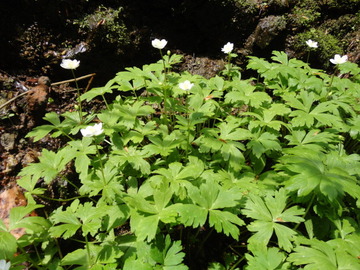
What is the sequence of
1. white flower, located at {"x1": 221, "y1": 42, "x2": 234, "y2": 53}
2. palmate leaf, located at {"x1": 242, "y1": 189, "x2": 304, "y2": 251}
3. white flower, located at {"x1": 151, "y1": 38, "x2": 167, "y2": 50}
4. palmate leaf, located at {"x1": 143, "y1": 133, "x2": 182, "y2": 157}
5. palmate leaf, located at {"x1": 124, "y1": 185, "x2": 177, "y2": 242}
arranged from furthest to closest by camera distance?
white flower, located at {"x1": 221, "y1": 42, "x2": 234, "y2": 53}, white flower, located at {"x1": 151, "y1": 38, "x2": 167, "y2": 50}, palmate leaf, located at {"x1": 143, "y1": 133, "x2": 182, "y2": 157}, palmate leaf, located at {"x1": 242, "y1": 189, "x2": 304, "y2": 251}, palmate leaf, located at {"x1": 124, "y1": 185, "x2": 177, "y2": 242}

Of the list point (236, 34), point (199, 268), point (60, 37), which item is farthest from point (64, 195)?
point (236, 34)

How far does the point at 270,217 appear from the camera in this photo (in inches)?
88.2

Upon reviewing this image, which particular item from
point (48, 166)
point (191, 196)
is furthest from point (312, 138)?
point (48, 166)

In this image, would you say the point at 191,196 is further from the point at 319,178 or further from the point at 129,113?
the point at 129,113

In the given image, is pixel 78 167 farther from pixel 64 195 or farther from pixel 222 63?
pixel 222 63

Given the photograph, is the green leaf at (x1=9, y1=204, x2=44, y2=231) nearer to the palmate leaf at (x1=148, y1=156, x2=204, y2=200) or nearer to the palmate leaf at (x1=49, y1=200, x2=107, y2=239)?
the palmate leaf at (x1=49, y1=200, x2=107, y2=239)

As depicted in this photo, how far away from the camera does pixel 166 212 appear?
206 cm

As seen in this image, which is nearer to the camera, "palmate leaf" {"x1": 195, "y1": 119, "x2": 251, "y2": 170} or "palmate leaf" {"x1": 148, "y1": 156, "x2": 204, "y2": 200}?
"palmate leaf" {"x1": 148, "y1": 156, "x2": 204, "y2": 200}

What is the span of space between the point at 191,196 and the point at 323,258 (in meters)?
1.10

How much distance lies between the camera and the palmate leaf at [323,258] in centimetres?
190

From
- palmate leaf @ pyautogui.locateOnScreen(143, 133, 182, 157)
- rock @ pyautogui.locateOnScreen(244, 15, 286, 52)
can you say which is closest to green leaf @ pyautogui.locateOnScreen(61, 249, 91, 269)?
palmate leaf @ pyautogui.locateOnScreen(143, 133, 182, 157)

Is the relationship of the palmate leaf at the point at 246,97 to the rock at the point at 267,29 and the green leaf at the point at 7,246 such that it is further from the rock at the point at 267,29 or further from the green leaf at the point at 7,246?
the green leaf at the point at 7,246

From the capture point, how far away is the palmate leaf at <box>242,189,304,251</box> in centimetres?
212

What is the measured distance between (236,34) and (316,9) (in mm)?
1561
